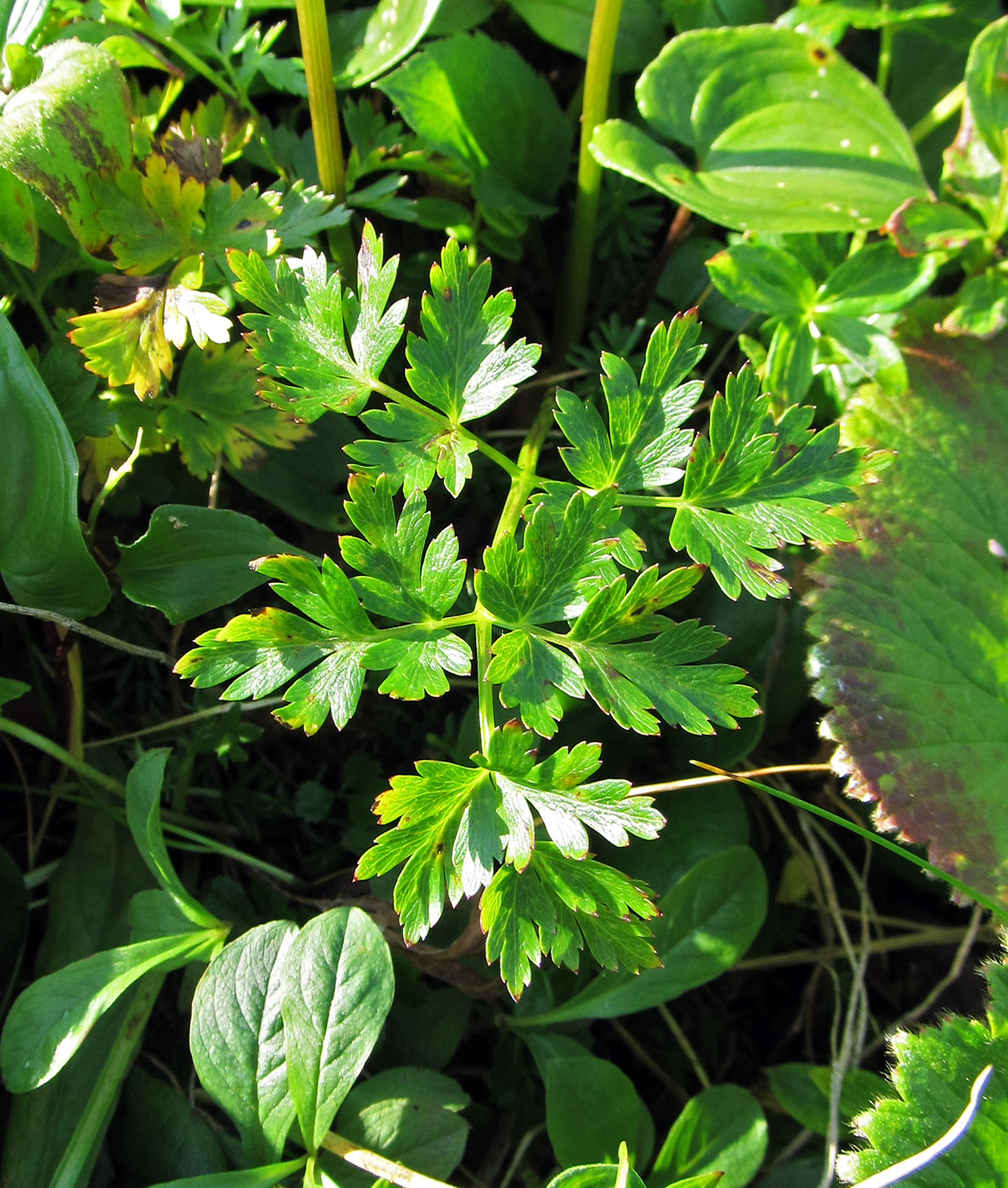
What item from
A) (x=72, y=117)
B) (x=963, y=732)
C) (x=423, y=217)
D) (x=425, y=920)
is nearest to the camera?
(x=425, y=920)

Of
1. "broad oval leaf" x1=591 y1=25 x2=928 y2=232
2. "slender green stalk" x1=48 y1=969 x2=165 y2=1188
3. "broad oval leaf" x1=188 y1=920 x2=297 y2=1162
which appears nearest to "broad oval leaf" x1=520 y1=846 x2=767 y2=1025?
"broad oval leaf" x1=188 y1=920 x2=297 y2=1162

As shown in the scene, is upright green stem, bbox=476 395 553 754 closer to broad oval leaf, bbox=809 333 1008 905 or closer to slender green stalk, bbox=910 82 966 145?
broad oval leaf, bbox=809 333 1008 905

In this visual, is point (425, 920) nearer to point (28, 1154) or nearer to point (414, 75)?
point (28, 1154)

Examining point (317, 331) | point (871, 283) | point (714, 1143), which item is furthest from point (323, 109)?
point (714, 1143)

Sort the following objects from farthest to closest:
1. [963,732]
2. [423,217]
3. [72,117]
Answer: [423,217]
[963,732]
[72,117]

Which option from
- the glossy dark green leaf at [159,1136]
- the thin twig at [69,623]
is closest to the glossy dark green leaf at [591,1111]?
the glossy dark green leaf at [159,1136]

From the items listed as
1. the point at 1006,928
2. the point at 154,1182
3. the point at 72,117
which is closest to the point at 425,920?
the point at 154,1182

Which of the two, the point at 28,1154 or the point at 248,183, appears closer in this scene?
the point at 28,1154
